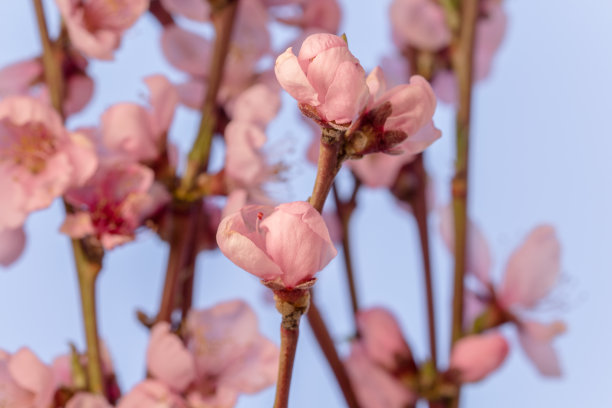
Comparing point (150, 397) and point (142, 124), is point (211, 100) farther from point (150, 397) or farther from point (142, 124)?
point (150, 397)

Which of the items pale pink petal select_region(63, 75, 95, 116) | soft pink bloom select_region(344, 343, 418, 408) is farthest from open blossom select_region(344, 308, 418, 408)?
pale pink petal select_region(63, 75, 95, 116)

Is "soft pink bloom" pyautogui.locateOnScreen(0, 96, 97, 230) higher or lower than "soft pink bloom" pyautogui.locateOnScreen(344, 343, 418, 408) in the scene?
higher

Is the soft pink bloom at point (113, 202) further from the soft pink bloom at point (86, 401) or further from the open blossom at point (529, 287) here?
the open blossom at point (529, 287)

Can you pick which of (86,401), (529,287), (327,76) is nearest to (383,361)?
(529,287)

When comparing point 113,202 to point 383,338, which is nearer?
point 113,202

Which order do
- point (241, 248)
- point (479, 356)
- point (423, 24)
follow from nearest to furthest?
point (241, 248)
point (479, 356)
point (423, 24)

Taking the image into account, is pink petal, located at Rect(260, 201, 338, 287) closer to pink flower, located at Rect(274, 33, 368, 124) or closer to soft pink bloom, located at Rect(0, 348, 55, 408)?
pink flower, located at Rect(274, 33, 368, 124)

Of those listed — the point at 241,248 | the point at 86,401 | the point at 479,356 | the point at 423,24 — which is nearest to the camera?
the point at 241,248
